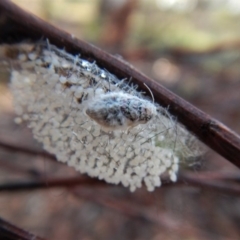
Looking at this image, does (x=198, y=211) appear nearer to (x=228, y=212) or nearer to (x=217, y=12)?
(x=228, y=212)

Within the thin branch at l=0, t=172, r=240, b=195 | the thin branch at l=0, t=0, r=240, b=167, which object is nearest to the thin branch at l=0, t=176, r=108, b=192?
the thin branch at l=0, t=172, r=240, b=195

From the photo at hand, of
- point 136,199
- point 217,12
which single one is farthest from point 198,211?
point 217,12

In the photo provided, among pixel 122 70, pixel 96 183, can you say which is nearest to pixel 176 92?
pixel 96 183

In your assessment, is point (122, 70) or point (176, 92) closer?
point (122, 70)

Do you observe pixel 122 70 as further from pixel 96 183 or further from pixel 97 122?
pixel 96 183

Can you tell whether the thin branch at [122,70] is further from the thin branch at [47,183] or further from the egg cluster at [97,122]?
the thin branch at [47,183]
